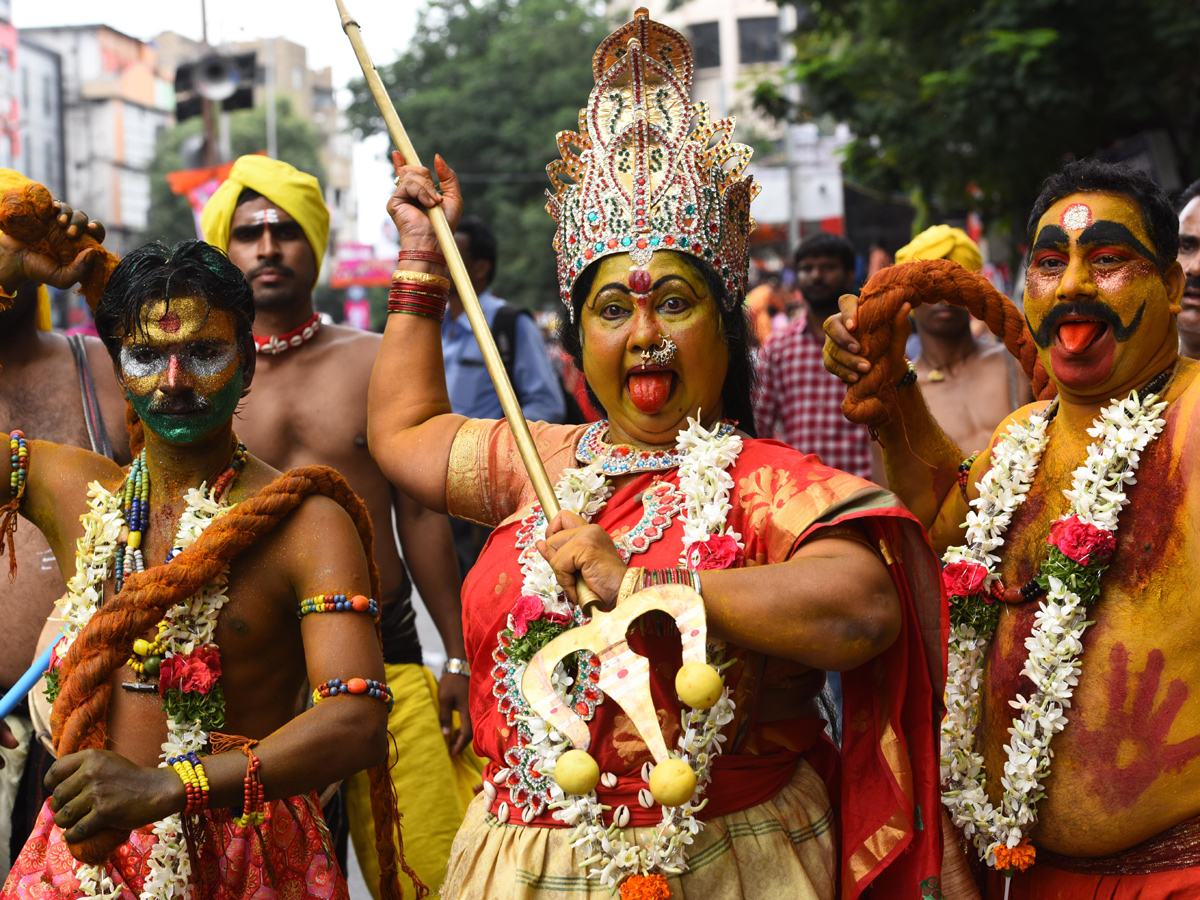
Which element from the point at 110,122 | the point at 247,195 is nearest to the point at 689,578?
the point at 247,195

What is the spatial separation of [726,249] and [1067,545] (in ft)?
3.00

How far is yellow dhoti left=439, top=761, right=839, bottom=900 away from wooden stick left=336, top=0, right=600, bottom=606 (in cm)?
56

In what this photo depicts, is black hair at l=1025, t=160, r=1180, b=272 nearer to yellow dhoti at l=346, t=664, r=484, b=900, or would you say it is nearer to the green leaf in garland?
the green leaf in garland

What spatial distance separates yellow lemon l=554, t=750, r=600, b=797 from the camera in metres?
2.17

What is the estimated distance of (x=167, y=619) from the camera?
262 centimetres

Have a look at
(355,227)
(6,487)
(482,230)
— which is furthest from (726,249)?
(355,227)

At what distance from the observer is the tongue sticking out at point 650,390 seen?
2.63 metres

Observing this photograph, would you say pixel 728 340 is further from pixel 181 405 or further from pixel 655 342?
pixel 181 405

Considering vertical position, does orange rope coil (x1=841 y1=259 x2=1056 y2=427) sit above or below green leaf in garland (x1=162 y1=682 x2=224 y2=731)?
above

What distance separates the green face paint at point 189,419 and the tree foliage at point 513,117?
33784mm

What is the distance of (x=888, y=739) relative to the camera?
8.21 feet

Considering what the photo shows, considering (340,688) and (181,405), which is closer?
(340,688)

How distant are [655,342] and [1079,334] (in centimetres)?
86

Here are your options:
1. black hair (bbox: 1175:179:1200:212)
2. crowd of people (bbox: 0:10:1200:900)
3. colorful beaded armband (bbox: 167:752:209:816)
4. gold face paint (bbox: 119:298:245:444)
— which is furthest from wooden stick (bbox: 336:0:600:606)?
black hair (bbox: 1175:179:1200:212)
